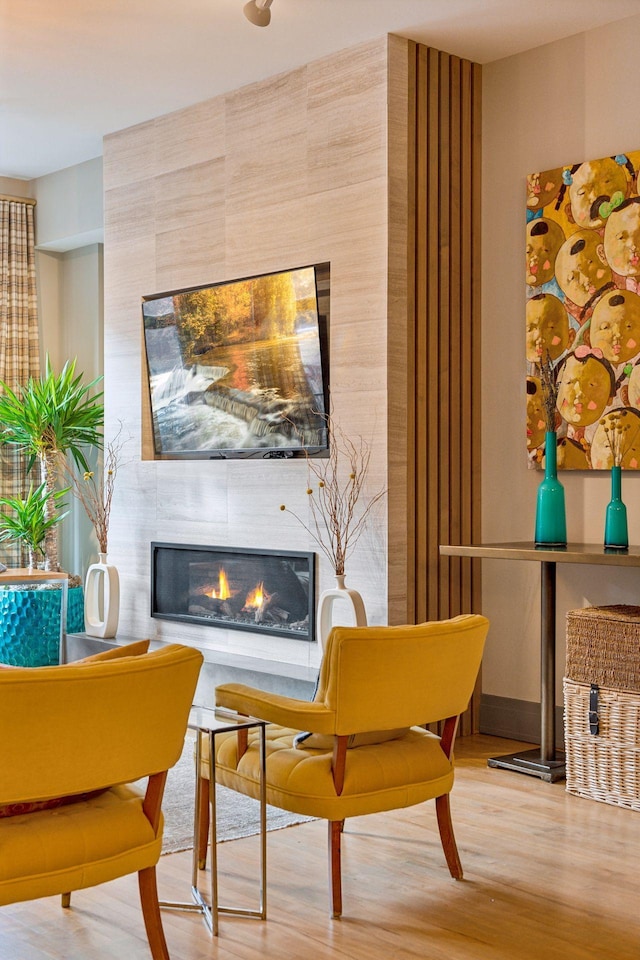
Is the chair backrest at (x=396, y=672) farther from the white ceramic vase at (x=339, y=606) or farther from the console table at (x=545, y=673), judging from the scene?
the white ceramic vase at (x=339, y=606)

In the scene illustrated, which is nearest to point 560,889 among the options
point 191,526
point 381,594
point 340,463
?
point 381,594

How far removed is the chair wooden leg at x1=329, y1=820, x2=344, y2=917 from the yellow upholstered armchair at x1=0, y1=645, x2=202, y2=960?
0.59 m

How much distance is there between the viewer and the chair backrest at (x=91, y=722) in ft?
7.79

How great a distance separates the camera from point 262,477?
5590mm

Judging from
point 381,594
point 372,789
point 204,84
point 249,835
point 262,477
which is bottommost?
point 249,835

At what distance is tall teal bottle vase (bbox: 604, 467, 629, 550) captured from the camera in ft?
14.4

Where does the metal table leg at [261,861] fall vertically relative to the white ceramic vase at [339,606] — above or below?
below

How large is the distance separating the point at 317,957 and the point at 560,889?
872 millimetres

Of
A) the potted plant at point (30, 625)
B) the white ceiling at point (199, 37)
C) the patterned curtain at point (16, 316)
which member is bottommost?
the potted plant at point (30, 625)

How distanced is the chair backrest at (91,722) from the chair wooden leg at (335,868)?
657mm

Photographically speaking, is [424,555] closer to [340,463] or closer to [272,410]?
[340,463]

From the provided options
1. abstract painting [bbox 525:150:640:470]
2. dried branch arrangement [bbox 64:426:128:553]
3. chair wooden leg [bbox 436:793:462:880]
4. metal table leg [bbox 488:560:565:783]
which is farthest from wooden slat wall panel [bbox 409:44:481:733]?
dried branch arrangement [bbox 64:426:128:553]

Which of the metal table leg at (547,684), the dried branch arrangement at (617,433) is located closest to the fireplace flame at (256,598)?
the metal table leg at (547,684)

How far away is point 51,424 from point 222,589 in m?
1.91
